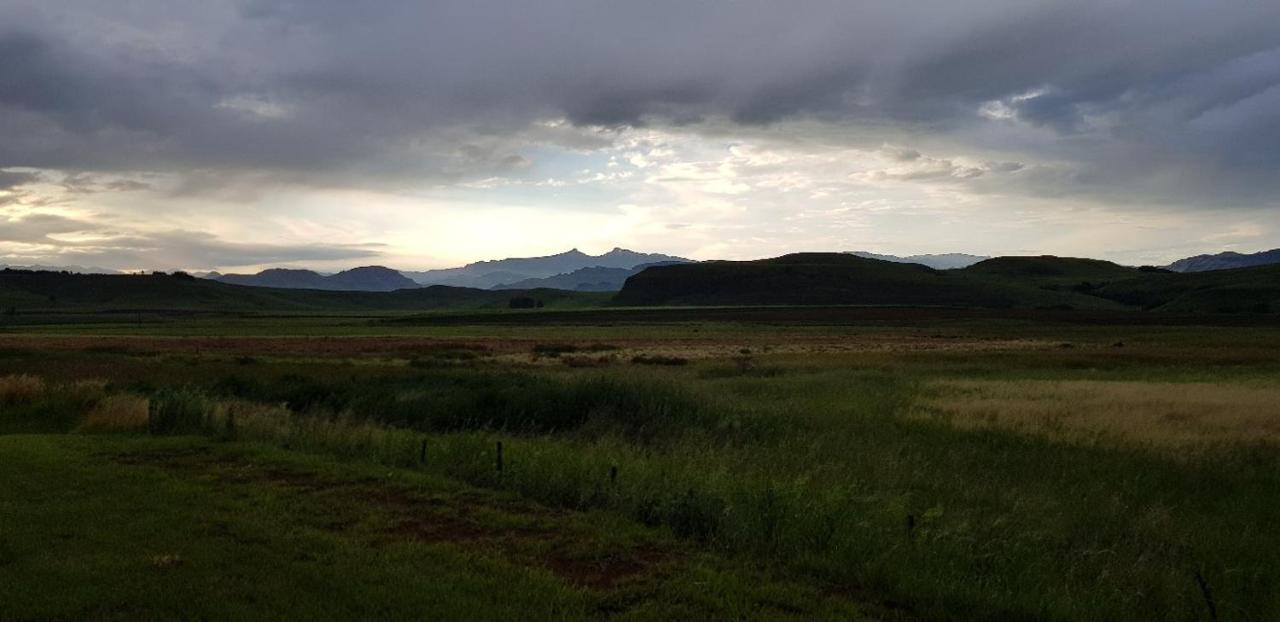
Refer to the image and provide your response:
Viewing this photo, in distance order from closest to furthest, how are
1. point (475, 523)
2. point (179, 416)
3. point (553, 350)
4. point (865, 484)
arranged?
1. point (475, 523)
2. point (865, 484)
3. point (179, 416)
4. point (553, 350)

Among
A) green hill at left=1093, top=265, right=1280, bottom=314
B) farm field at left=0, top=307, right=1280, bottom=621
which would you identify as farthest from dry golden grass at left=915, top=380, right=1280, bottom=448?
green hill at left=1093, top=265, right=1280, bottom=314

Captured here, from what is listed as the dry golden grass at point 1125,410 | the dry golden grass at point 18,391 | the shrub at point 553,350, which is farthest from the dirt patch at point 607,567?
the shrub at point 553,350

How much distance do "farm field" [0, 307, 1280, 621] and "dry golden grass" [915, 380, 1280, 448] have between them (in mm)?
204

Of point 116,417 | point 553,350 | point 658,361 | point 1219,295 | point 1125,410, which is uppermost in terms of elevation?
point 1219,295

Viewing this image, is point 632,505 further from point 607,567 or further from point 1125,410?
point 1125,410

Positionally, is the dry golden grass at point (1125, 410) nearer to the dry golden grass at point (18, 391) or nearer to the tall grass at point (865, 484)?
the tall grass at point (865, 484)

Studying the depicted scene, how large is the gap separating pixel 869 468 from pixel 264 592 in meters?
12.2

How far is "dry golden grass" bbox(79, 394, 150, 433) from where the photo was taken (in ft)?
59.6

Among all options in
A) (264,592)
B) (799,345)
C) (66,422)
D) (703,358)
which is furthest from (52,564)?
(799,345)

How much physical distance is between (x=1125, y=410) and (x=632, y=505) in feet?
65.4

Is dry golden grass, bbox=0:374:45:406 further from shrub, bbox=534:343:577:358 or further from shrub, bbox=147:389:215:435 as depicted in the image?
shrub, bbox=534:343:577:358

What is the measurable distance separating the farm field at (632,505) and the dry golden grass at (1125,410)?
0.20 metres

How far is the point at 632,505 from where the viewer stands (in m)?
10.9

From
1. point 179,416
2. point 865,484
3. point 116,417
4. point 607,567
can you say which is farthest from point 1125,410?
point 116,417
